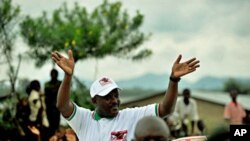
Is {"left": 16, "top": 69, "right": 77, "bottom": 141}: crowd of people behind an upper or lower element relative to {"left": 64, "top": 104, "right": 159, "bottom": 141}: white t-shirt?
upper

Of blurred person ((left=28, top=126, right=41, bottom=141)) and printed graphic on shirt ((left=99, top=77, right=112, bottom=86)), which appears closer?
printed graphic on shirt ((left=99, top=77, right=112, bottom=86))

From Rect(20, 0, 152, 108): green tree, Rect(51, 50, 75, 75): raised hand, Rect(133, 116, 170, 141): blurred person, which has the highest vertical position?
Rect(20, 0, 152, 108): green tree

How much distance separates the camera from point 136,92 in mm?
29734

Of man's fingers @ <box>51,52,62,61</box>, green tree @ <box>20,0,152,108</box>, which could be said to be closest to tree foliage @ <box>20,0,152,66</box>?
green tree @ <box>20,0,152,108</box>

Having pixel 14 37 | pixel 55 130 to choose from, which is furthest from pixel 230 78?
pixel 55 130

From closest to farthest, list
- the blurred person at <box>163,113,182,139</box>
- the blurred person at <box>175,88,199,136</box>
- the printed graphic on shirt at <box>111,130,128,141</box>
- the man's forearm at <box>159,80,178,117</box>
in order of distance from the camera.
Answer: the printed graphic on shirt at <box>111,130,128,141</box>
the man's forearm at <box>159,80,178,117</box>
the blurred person at <box>163,113,182,139</box>
the blurred person at <box>175,88,199,136</box>

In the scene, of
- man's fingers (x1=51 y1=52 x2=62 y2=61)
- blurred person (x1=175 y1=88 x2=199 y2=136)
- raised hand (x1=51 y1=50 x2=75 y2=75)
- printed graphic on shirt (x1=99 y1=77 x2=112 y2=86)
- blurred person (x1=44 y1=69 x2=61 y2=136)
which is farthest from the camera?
blurred person (x1=175 y1=88 x2=199 y2=136)

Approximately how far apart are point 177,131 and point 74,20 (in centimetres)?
841

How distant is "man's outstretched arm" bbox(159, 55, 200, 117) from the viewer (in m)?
6.01

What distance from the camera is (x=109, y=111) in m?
6.07

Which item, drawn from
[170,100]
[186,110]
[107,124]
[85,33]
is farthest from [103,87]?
[85,33]

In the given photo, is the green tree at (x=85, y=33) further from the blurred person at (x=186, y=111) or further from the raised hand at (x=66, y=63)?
the raised hand at (x=66, y=63)

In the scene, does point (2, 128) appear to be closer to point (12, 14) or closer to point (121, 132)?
point (12, 14)

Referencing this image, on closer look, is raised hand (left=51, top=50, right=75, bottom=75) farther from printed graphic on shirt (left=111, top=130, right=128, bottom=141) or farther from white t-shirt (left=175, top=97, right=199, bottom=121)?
white t-shirt (left=175, top=97, right=199, bottom=121)
